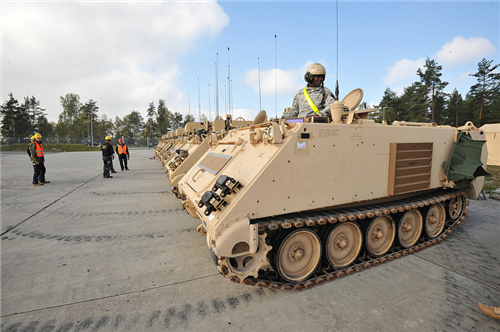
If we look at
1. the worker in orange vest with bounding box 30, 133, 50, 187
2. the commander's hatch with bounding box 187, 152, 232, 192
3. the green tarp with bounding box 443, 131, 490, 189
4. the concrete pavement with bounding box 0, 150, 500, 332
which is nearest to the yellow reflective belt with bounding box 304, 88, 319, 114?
the commander's hatch with bounding box 187, 152, 232, 192

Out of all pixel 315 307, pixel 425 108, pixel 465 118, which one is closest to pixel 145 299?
pixel 315 307

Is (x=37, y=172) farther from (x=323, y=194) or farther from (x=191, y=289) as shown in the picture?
(x=323, y=194)

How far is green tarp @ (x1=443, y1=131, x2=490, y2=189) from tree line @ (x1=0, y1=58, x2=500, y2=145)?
12404 mm

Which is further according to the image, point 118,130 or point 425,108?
point 118,130

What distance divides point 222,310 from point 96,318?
1.41 metres

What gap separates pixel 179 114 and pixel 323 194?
2714 inches

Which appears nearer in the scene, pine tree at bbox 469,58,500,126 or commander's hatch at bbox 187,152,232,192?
commander's hatch at bbox 187,152,232,192

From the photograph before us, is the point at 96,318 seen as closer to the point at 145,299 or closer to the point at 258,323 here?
the point at 145,299

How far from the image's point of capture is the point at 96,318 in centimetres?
302

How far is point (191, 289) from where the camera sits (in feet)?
11.7

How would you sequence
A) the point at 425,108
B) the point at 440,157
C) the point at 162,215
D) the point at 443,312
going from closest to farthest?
the point at 443,312
the point at 440,157
the point at 162,215
the point at 425,108

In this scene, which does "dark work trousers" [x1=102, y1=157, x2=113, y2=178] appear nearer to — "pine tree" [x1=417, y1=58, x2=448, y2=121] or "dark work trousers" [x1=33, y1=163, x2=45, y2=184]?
"dark work trousers" [x1=33, y1=163, x2=45, y2=184]

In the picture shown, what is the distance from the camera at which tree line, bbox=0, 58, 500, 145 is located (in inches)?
1353

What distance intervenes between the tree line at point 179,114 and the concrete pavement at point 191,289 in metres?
14.6
